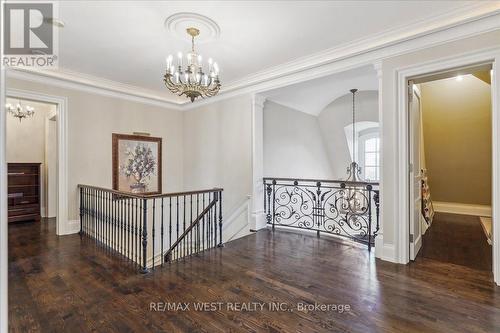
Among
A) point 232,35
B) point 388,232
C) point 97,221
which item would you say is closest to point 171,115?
point 97,221

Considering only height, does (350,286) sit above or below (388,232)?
below

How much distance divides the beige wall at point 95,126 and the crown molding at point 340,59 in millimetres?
147

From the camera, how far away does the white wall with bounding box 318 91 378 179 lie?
5773 millimetres

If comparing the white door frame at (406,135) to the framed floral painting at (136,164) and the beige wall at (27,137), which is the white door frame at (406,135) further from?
the beige wall at (27,137)

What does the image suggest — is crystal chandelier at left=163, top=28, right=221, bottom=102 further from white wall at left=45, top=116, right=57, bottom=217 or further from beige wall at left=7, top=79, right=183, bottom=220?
white wall at left=45, top=116, right=57, bottom=217

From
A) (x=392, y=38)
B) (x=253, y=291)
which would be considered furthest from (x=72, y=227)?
(x=392, y=38)

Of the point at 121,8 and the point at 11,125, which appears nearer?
the point at 121,8

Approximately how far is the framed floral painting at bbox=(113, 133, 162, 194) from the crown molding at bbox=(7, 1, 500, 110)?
36.5 inches

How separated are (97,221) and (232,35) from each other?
3759 millimetres

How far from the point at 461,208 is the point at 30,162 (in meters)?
10.2

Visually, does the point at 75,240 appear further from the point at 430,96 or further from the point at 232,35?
the point at 430,96

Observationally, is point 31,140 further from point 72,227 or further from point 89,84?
point 72,227

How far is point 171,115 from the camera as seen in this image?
6270mm

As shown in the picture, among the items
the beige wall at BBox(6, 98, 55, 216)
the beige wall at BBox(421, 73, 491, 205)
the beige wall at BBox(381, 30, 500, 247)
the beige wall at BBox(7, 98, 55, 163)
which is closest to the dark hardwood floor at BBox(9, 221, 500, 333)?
the beige wall at BBox(381, 30, 500, 247)
